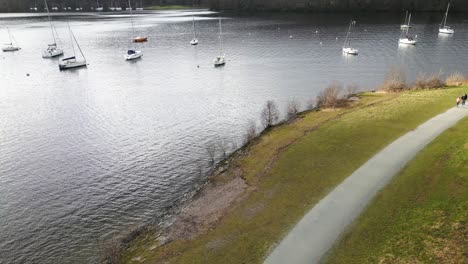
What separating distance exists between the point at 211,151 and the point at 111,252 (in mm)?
19908

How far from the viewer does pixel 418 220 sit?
24156 millimetres

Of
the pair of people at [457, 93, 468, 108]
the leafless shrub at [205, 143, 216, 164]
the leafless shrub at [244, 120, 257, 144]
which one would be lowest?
the leafless shrub at [205, 143, 216, 164]

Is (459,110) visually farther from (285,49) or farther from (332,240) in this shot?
(285,49)

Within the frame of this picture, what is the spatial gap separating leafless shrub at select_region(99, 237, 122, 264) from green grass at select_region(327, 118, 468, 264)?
565 inches

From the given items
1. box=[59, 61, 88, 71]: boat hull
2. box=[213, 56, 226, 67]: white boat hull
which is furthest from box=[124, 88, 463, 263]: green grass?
box=[59, 61, 88, 71]: boat hull

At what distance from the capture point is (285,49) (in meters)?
114

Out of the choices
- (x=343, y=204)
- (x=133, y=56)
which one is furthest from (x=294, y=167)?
(x=133, y=56)

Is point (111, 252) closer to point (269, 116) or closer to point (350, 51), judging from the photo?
point (269, 116)

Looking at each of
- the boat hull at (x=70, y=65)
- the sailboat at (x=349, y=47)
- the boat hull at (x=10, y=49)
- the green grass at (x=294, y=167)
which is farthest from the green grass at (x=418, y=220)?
the boat hull at (x=10, y=49)

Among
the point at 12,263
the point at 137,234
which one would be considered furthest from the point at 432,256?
the point at 12,263

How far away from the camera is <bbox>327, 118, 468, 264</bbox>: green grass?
2114cm

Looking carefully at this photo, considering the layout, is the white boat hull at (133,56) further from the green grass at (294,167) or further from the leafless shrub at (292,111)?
the green grass at (294,167)

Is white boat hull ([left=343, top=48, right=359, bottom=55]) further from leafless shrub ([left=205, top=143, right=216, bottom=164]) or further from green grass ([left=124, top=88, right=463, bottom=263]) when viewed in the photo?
leafless shrub ([left=205, top=143, right=216, bottom=164])

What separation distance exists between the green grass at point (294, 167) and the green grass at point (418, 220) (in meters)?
4.28
